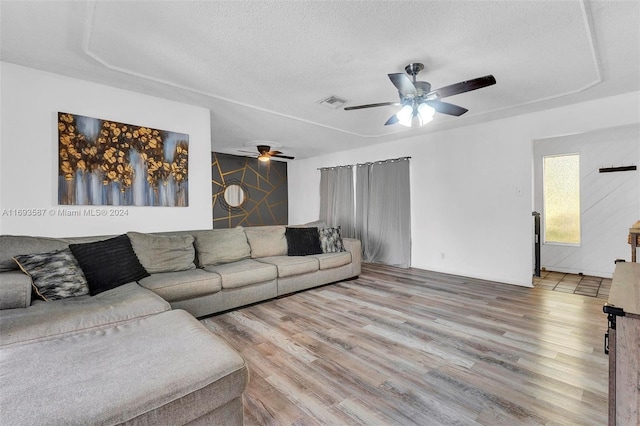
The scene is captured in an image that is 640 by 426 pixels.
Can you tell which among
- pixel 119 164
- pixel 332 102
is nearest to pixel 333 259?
pixel 332 102

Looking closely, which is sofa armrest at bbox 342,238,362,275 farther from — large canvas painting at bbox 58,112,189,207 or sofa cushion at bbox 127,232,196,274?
large canvas painting at bbox 58,112,189,207

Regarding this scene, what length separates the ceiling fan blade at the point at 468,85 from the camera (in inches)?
88.5

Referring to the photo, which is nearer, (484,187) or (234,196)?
(484,187)

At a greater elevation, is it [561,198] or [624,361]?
[561,198]

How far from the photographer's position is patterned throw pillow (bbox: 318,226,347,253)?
4.34m

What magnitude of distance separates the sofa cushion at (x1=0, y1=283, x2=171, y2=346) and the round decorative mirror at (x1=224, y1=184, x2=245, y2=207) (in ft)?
15.1

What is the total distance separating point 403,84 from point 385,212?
11.1 ft

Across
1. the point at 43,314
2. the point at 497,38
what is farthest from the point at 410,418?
the point at 497,38

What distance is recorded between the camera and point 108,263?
2484 mm

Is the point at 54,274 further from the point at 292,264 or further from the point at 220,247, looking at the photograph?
the point at 292,264

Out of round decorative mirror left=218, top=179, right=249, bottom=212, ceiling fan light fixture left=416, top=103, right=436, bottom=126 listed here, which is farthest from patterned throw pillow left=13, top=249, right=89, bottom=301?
round decorative mirror left=218, top=179, right=249, bottom=212

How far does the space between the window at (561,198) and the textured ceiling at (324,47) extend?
1836 mm

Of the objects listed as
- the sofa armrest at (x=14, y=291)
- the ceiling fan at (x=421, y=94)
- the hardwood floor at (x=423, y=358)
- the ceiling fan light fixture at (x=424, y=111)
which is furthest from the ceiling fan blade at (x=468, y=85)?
the sofa armrest at (x=14, y=291)

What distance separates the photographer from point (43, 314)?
1735 mm
